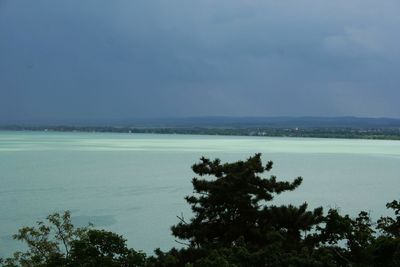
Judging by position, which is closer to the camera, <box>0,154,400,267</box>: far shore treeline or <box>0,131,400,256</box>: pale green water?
<box>0,154,400,267</box>: far shore treeline

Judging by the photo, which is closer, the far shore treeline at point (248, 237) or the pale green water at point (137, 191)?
the far shore treeline at point (248, 237)

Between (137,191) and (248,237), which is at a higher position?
(248,237)

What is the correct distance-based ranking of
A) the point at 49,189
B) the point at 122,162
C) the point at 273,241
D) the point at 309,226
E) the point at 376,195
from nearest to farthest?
the point at 273,241 < the point at 309,226 < the point at 376,195 < the point at 49,189 < the point at 122,162

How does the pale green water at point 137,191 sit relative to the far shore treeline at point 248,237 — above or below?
below

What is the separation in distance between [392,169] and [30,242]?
161 feet

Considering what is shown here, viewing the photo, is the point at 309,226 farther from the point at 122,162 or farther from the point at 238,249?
the point at 122,162

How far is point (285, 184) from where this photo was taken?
1198 cm

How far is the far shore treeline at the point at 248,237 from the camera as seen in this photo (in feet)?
29.5

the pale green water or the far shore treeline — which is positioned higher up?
the far shore treeline

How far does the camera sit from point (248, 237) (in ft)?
38.0

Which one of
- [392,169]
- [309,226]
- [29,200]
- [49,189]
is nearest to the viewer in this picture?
[309,226]

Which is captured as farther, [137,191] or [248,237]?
[137,191]

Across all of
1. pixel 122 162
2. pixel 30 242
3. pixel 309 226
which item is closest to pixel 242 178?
pixel 309 226

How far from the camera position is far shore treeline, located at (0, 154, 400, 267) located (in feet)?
29.5
